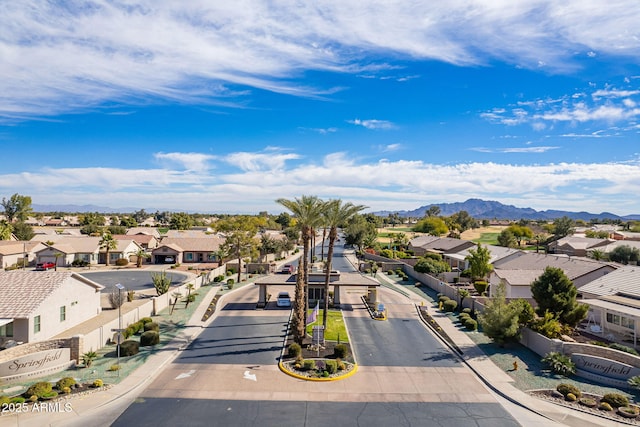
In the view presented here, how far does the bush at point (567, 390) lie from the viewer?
23312 millimetres

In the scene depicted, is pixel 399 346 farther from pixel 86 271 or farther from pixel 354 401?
pixel 86 271

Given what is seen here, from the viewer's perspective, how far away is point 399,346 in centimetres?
3253

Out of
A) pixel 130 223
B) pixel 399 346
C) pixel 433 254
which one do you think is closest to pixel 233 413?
pixel 399 346

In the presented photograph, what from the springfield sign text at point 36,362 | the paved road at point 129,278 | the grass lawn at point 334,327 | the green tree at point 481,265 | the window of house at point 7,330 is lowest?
the paved road at point 129,278

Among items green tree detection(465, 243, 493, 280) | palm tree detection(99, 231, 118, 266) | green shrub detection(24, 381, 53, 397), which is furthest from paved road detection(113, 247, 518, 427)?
palm tree detection(99, 231, 118, 266)

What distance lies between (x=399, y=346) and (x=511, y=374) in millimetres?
8406

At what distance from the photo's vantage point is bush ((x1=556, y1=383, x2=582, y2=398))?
23312mm

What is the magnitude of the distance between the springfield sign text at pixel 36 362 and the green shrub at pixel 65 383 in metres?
3.04

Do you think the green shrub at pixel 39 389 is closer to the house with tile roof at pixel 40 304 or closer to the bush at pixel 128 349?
the bush at pixel 128 349

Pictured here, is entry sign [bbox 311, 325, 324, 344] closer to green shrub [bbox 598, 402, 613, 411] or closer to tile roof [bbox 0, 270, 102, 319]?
green shrub [bbox 598, 402, 613, 411]

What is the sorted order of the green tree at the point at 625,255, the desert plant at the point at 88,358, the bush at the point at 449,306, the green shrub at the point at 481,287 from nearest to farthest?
the desert plant at the point at 88,358, the bush at the point at 449,306, the green shrub at the point at 481,287, the green tree at the point at 625,255

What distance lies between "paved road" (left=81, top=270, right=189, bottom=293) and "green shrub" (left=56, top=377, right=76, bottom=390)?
2993 cm

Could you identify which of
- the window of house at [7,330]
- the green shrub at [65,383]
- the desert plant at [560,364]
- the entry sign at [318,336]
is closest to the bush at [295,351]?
the entry sign at [318,336]

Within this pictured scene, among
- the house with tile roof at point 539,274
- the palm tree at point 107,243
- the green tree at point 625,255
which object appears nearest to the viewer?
the house with tile roof at point 539,274
